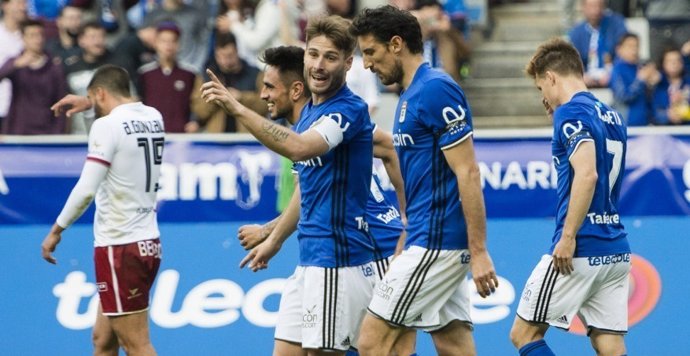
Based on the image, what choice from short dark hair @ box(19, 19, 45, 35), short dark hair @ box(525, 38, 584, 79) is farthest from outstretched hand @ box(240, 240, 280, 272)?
short dark hair @ box(19, 19, 45, 35)

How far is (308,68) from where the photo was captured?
696 cm

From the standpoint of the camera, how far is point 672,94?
12.9 m

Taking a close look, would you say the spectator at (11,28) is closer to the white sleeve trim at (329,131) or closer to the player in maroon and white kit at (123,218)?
the player in maroon and white kit at (123,218)

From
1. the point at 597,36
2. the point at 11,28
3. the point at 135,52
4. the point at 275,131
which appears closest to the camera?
the point at 275,131

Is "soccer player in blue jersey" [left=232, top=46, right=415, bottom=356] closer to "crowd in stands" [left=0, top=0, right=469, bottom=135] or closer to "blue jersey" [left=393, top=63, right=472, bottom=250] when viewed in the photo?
"blue jersey" [left=393, top=63, right=472, bottom=250]

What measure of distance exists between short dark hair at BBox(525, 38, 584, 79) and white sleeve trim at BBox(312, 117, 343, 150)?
1422mm

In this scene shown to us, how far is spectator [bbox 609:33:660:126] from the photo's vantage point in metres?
12.9

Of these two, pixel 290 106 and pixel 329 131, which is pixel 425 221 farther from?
pixel 290 106

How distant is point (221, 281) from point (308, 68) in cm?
334

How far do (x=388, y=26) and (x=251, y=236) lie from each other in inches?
53.8

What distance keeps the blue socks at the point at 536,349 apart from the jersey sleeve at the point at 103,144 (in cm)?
275

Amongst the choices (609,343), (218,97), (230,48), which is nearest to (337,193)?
(218,97)

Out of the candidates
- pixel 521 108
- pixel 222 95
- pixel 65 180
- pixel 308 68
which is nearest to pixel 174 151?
pixel 65 180

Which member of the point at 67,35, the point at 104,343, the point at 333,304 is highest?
the point at 67,35
